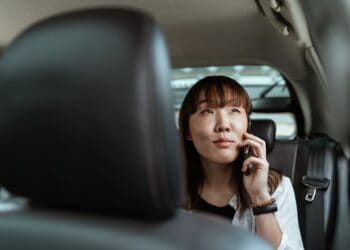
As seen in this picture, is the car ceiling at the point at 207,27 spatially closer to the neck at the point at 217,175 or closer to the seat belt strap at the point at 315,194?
the seat belt strap at the point at 315,194

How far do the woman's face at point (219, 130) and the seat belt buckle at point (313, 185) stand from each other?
50 cm

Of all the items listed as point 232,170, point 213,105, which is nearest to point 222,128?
point 213,105

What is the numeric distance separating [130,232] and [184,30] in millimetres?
1616

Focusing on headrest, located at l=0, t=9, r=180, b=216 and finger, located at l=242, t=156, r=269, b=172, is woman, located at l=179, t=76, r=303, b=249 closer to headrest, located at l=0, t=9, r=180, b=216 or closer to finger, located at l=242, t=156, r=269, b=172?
finger, located at l=242, t=156, r=269, b=172

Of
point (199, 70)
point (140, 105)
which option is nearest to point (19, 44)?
point (140, 105)

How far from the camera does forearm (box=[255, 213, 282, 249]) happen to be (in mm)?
1672

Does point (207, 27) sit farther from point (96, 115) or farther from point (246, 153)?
point (96, 115)

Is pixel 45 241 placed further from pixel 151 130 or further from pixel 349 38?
pixel 349 38

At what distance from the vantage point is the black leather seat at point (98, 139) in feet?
2.75

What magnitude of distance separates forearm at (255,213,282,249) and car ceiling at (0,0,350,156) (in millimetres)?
368

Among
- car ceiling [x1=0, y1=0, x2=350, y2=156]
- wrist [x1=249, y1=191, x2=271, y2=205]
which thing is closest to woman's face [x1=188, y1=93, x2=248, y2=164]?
wrist [x1=249, y1=191, x2=271, y2=205]

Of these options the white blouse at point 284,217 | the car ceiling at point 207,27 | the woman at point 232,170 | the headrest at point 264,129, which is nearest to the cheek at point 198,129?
the woman at point 232,170

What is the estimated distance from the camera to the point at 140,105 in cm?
83

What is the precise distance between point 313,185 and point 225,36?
0.72m
